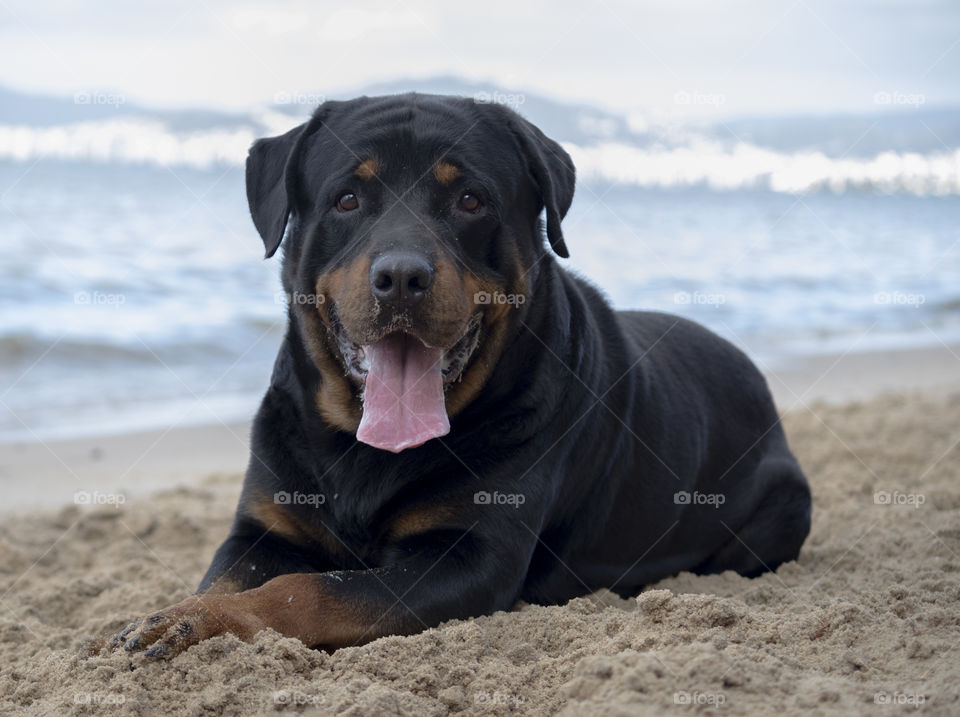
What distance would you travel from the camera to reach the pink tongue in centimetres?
308

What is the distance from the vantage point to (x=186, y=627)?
252cm

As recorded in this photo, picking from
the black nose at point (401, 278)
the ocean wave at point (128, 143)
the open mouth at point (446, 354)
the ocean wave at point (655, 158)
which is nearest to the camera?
the black nose at point (401, 278)

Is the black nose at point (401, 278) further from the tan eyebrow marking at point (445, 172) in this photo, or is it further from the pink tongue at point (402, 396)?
the tan eyebrow marking at point (445, 172)

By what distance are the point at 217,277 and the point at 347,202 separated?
9.49m

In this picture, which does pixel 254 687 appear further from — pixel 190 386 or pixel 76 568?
pixel 190 386

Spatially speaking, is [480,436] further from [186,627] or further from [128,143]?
[128,143]

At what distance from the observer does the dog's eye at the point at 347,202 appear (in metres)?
3.32

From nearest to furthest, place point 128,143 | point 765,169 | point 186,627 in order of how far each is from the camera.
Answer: point 186,627 → point 128,143 → point 765,169

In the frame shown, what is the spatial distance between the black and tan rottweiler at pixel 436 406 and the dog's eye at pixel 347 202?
0.04 ft

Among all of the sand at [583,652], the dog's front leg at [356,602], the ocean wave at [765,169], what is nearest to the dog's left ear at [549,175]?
the dog's front leg at [356,602]

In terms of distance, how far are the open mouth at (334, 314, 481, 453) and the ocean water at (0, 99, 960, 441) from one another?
2.26ft

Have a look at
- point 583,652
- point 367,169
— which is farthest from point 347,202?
point 583,652

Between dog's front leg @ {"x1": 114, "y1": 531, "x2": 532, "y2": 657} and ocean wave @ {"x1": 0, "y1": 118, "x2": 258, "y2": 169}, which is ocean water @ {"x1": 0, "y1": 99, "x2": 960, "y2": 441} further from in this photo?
dog's front leg @ {"x1": 114, "y1": 531, "x2": 532, "y2": 657}

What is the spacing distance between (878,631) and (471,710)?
3.69 ft
